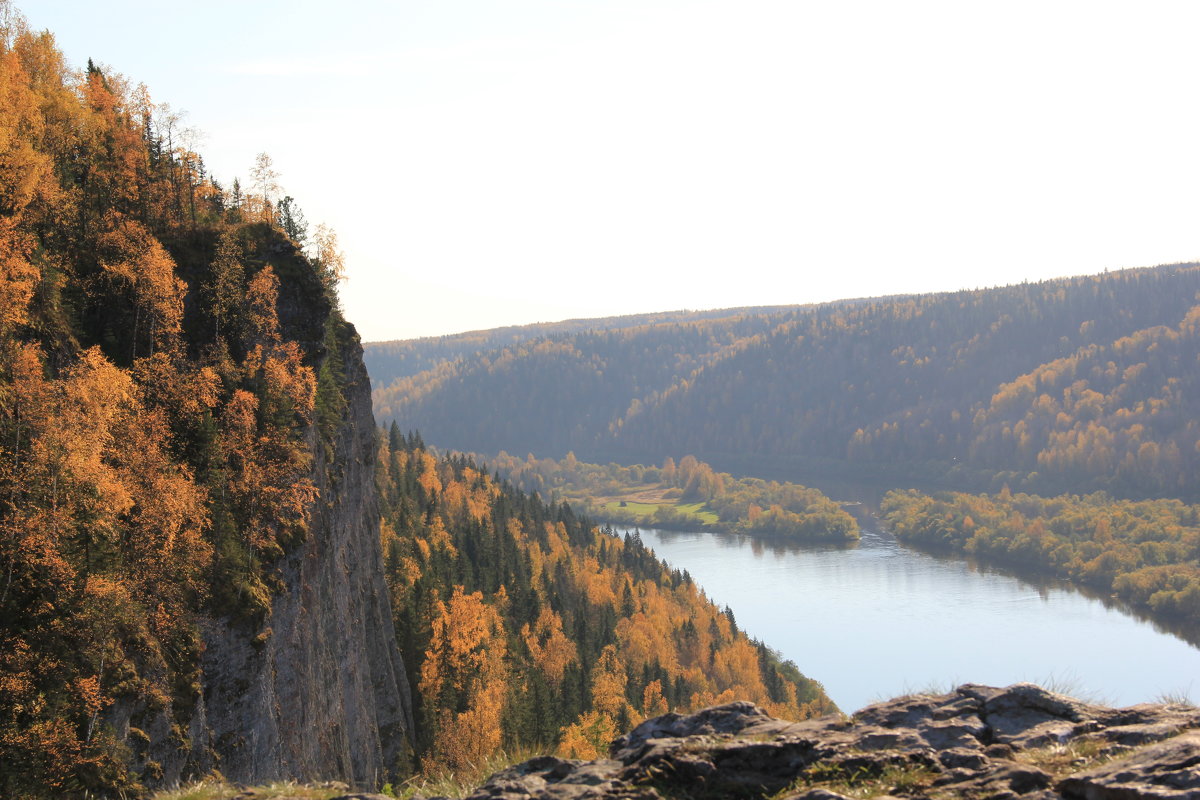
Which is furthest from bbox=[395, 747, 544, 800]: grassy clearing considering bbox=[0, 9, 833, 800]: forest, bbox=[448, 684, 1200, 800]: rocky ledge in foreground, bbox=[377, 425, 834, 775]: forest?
bbox=[377, 425, 834, 775]: forest

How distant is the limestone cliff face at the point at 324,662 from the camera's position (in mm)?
25969

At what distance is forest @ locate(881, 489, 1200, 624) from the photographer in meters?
133

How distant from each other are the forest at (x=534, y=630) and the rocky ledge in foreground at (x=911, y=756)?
17.5 metres

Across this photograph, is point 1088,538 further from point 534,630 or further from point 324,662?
point 324,662

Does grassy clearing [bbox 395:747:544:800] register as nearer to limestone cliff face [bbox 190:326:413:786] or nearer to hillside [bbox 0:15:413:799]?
hillside [bbox 0:15:413:799]

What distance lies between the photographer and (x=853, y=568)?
157 m

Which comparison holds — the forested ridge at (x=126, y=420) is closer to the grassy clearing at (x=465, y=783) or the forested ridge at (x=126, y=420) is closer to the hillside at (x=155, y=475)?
the hillside at (x=155, y=475)

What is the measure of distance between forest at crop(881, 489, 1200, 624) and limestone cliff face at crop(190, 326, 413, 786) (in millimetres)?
116148

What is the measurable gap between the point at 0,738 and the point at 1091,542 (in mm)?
165491

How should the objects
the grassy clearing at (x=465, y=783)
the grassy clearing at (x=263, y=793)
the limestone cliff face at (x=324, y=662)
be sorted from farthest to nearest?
the limestone cliff face at (x=324, y=662)
the grassy clearing at (x=465, y=783)
the grassy clearing at (x=263, y=793)

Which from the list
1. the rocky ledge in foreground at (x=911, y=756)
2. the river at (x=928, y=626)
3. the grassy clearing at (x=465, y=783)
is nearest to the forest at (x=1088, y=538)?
the river at (x=928, y=626)

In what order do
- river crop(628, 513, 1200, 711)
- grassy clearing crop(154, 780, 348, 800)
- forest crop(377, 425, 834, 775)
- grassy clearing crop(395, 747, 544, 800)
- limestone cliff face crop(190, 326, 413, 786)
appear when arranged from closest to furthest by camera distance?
grassy clearing crop(154, 780, 348, 800)
grassy clearing crop(395, 747, 544, 800)
limestone cliff face crop(190, 326, 413, 786)
forest crop(377, 425, 834, 775)
river crop(628, 513, 1200, 711)

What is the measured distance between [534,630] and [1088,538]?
123 meters

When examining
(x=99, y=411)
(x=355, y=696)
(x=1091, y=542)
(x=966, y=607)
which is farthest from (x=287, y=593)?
(x=1091, y=542)
